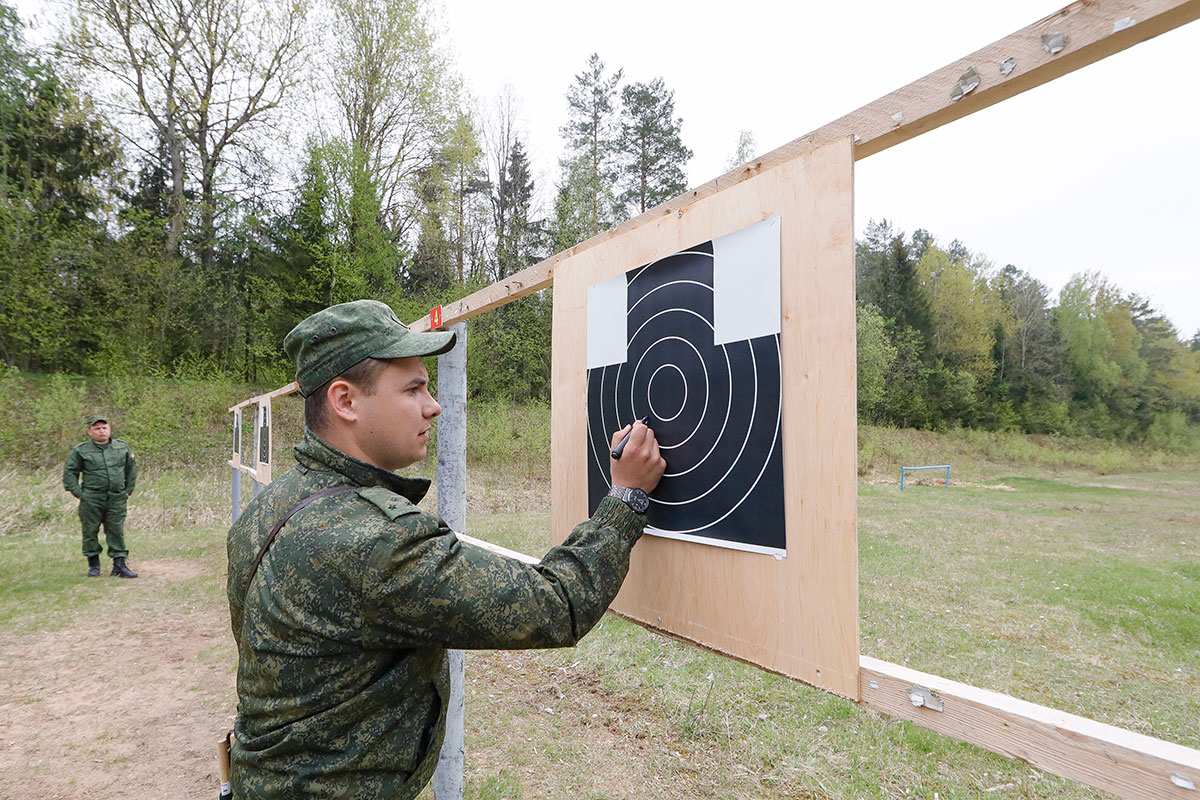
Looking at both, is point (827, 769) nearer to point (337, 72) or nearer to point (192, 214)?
point (337, 72)

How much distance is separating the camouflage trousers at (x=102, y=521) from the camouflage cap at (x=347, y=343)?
704 centimetres

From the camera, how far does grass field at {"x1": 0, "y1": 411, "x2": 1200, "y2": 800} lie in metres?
2.79

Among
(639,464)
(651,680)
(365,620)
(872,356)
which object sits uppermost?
(872,356)

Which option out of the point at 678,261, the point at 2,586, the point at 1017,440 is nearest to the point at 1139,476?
the point at 1017,440

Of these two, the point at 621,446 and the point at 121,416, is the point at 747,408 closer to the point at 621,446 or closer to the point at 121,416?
the point at 621,446

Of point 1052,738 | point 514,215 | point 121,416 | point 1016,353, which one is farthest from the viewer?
point 1016,353

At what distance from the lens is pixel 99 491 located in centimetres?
648

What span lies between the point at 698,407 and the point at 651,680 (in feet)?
9.36

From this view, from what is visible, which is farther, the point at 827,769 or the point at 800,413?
the point at 827,769

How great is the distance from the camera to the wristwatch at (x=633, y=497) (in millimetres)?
1374

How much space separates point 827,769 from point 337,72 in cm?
1731

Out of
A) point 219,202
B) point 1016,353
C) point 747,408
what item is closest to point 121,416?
point 219,202

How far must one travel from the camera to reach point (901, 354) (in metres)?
29.6

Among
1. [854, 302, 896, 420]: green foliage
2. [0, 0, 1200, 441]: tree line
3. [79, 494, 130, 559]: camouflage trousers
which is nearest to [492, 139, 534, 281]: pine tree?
[0, 0, 1200, 441]: tree line
